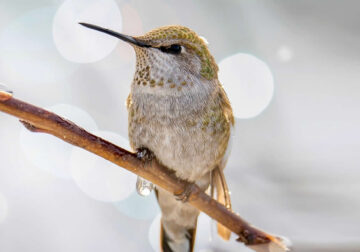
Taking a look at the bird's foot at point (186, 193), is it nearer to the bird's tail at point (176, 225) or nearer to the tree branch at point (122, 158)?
the tree branch at point (122, 158)

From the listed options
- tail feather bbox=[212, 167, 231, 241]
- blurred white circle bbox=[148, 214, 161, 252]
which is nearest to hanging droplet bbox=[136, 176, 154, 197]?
tail feather bbox=[212, 167, 231, 241]

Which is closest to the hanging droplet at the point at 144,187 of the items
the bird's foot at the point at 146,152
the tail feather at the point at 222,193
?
the bird's foot at the point at 146,152

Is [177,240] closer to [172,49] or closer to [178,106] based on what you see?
[178,106]

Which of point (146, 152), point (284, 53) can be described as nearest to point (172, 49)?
point (146, 152)

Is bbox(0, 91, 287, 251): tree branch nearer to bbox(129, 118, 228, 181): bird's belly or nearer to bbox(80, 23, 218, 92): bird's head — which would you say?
bbox(129, 118, 228, 181): bird's belly

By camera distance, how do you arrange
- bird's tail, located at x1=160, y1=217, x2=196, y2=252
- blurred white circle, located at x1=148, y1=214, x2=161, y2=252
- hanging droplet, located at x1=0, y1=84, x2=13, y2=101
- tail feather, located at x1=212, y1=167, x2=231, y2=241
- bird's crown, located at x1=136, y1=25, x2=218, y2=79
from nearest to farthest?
1. hanging droplet, located at x1=0, y1=84, x2=13, y2=101
2. bird's crown, located at x1=136, y1=25, x2=218, y2=79
3. tail feather, located at x1=212, y1=167, x2=231, y2=241
4. bird's tail, located at x1=160, y1=217, x2=196, y2=252
5. blurred white circle, located at x1=148, y1=214, x2=161, y2=252
